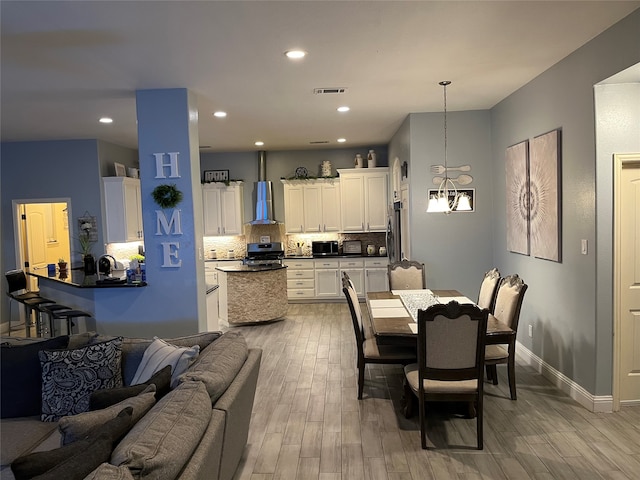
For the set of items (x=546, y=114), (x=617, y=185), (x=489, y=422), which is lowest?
(x=489, y=422)

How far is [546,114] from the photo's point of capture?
4.62m

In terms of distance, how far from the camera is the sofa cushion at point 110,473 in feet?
4.97

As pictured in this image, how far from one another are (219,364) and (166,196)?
93.1 inches

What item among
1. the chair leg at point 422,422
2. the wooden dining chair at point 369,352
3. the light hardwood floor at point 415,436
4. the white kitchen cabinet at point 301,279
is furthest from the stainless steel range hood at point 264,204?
the chair leg at point 422,422

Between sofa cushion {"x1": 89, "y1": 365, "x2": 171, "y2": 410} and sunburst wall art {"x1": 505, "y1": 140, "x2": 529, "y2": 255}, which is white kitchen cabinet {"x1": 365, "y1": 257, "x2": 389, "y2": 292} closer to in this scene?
sunburst wall art {"x1": 505, "y1": 140, "x2": 529, "y2": 255}

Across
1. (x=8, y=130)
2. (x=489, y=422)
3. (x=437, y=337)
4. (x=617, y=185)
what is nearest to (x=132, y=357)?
(x=437, y=337)

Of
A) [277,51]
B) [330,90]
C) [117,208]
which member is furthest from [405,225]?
[117,208]

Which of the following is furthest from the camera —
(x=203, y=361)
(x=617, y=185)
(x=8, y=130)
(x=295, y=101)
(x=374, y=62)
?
(x=8, y=130)

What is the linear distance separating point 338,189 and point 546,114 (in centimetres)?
497

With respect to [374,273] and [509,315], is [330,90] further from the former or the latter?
[374,273]

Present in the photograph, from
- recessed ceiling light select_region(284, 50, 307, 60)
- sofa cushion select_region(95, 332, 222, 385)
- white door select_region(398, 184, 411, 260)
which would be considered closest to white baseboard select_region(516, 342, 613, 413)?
white door select_region(398, 184, 411, 260)

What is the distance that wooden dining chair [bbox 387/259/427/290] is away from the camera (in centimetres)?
578

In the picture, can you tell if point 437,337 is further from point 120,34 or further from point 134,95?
point 134,95

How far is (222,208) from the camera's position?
369 inches
